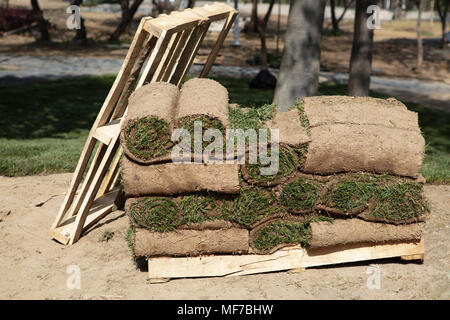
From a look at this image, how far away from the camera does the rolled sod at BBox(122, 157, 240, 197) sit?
4.28 meters

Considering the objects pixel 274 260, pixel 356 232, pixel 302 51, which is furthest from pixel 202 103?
pixel 302 51

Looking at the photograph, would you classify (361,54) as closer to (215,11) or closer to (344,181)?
(215,11)

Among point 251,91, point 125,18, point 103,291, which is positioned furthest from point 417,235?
point 125,18

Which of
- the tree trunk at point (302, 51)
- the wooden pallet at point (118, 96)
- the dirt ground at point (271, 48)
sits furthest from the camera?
the dirt ground at point (271, 48)

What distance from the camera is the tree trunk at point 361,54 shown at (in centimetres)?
960

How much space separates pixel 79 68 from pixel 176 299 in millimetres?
15175

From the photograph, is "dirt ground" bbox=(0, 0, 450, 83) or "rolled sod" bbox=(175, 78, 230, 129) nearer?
"rolled sod" bbox=(175, 78, 230, 129)

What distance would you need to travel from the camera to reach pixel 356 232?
4562 mm

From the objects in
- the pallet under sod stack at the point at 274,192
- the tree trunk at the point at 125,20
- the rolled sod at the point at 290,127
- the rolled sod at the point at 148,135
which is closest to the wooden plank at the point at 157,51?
the pallet under sod stack at the point at 274,192

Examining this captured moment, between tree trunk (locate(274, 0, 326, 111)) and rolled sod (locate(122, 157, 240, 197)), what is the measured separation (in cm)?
368

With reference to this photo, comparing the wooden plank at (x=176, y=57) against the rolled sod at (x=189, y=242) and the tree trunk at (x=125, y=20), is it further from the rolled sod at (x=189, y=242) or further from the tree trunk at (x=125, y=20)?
the tree trunk at (x=125, y=20)

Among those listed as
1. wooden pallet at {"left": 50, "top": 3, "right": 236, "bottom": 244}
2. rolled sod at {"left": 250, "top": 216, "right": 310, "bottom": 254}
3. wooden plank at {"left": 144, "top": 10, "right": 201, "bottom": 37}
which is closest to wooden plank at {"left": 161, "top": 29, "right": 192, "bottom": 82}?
wooden pallet at {"left": 50, "top": 3, "right": 236, "bottom": 244}

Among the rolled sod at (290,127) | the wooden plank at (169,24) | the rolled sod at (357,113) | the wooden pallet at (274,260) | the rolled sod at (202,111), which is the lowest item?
the wooden pallet at (274,260)

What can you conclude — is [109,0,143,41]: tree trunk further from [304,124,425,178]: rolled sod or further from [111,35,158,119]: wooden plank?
[304,124,425,178]: rolled sod
